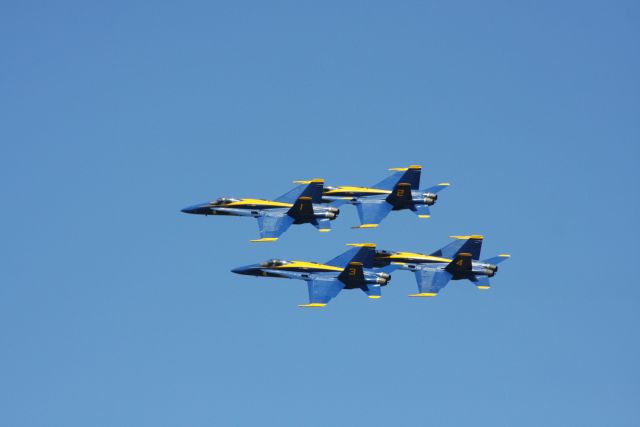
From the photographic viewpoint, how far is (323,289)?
191 metres

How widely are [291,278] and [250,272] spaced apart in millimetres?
5478

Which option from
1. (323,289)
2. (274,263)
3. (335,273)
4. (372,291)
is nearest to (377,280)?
(372,291)

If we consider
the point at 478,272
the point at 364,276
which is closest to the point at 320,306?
the point at 364,276

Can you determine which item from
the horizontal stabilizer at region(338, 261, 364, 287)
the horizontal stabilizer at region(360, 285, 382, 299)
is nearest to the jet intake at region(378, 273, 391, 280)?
the horizontal stabilizer at region(360, 285, 382, 299)

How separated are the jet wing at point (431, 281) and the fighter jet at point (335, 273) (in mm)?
4939

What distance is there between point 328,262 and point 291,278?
14.6 ft

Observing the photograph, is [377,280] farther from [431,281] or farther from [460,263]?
[460,263]

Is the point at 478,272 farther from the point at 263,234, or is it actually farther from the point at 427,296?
the point at 263,234

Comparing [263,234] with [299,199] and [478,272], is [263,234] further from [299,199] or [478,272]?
[478,272]

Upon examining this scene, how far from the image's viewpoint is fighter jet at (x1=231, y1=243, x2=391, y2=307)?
626ft

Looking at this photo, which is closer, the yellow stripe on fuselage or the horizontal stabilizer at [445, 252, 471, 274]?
the yellow stripe on fuselage

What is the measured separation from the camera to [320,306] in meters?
188

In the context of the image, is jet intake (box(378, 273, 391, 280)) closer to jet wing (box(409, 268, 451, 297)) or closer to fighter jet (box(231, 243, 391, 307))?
fighter jet (box(231, 243, 391, 307))

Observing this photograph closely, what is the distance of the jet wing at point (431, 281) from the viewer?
641 feet
